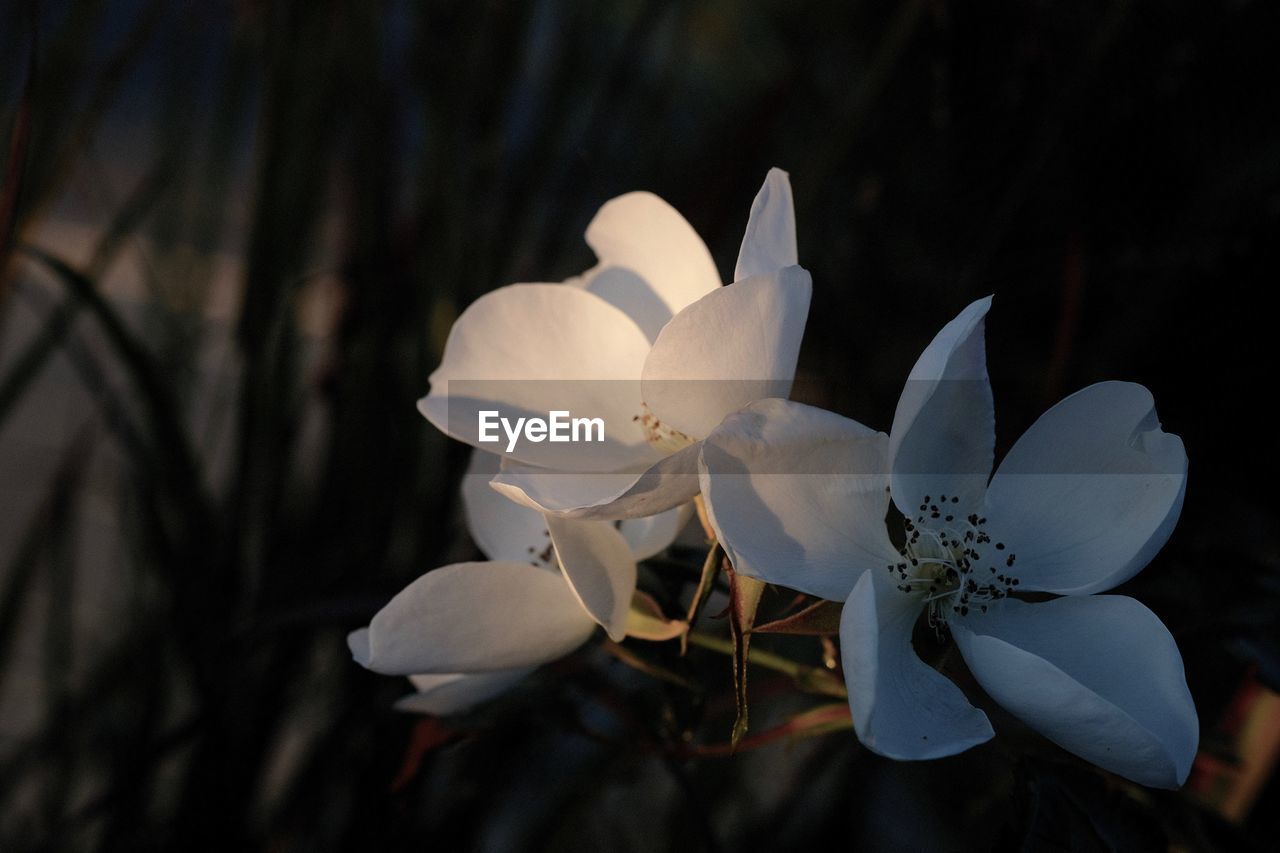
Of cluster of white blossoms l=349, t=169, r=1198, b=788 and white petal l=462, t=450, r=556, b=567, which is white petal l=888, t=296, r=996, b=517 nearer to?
cluster of white blossoms l=349, t=169, r=1198, b=788

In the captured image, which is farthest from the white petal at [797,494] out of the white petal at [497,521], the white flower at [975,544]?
the white petal at [497,521]

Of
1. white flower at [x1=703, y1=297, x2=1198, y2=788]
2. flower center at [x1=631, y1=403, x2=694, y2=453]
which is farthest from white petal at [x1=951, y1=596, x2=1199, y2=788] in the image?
flower center at [x1=631, y1=403, x2=694, y2=453]

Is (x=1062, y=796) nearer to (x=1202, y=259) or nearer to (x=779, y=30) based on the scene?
(x=1202, y=259)

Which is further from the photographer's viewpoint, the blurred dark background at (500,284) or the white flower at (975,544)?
the blurred dark background at (500,284)

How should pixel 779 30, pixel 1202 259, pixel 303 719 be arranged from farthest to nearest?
pixel 779 30
pixel 303 719
pixel 1202 259

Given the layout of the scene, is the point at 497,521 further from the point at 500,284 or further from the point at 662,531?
the point at 500,284

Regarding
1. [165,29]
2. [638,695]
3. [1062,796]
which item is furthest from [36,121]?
[1062,796]

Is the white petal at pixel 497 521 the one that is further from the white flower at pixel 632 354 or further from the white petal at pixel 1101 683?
the white petal at pixel 1101 683
